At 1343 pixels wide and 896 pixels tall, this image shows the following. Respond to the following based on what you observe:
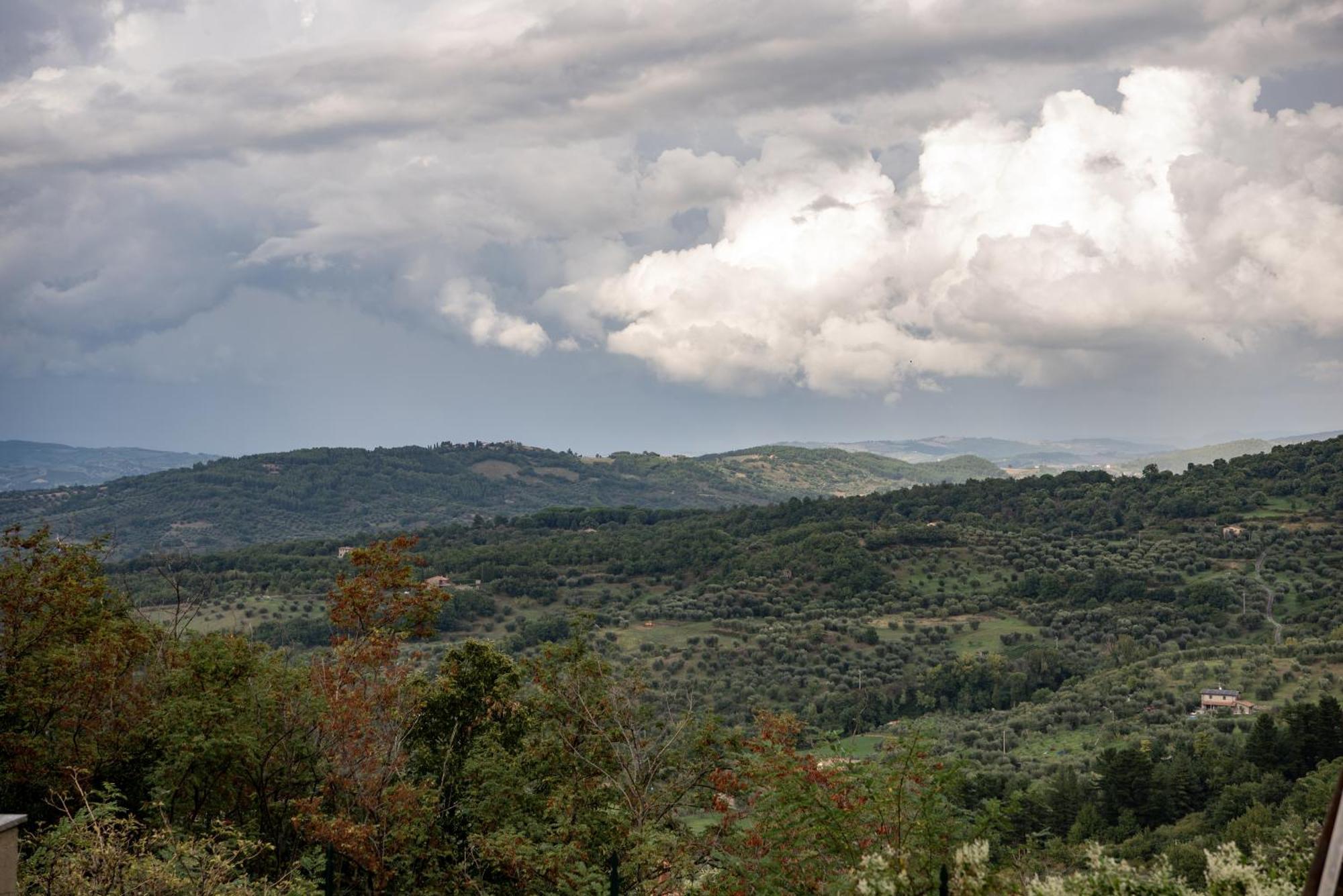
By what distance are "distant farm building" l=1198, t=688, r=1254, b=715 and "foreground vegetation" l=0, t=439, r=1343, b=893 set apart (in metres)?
1.08

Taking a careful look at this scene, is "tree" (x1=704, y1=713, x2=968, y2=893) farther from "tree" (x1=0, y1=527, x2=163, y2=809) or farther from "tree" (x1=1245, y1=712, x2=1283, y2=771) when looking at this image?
"tree" (x1=1245, y1=712, x2=1283, y2=771)

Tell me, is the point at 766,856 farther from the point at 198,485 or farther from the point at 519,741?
the point at 198,485

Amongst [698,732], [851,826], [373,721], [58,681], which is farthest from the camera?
[373,721]

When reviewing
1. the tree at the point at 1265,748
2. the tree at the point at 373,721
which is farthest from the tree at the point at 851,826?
the tree at the point at 1265,748

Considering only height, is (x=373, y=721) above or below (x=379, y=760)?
above

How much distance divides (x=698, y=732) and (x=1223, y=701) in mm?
41314

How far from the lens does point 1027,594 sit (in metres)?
81.0

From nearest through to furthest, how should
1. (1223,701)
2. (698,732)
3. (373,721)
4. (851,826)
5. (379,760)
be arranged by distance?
(851,826)
(379,760)
(698,732)
(373,721)
(1223,701)

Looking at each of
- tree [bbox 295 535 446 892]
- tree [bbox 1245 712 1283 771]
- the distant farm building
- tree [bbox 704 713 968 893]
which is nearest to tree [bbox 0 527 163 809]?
tree [bbox 295 535 446 892]

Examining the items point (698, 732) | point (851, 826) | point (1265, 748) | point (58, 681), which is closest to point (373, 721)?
point (58, 681)

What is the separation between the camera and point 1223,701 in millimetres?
45812

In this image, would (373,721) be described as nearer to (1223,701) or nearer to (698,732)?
(698,732)

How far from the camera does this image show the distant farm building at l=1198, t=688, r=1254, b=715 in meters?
44.9

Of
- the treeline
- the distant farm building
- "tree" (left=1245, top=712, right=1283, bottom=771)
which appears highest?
the treeline
